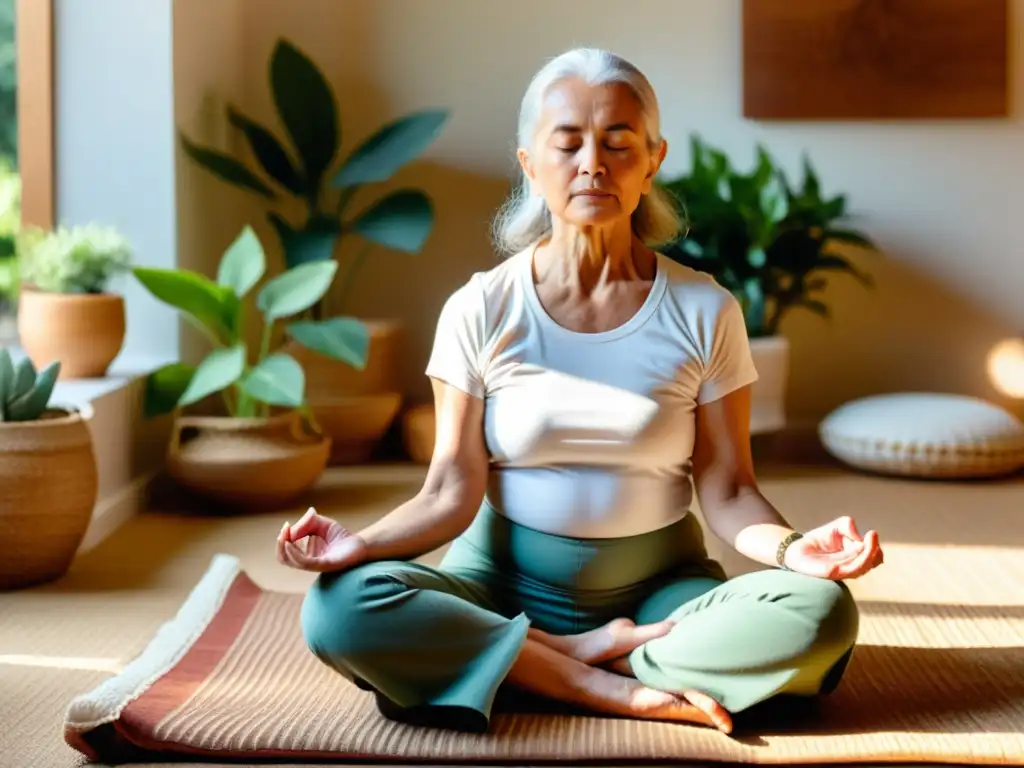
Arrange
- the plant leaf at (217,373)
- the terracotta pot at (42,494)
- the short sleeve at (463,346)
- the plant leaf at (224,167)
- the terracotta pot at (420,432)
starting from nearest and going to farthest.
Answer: the short sleeve at (463,346), the terracotta pot at (42,494), the plant leaf at (217,373), the plant leaf at (224,167), the terracotta pot at (420,432)

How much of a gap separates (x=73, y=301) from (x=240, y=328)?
0.38 metres

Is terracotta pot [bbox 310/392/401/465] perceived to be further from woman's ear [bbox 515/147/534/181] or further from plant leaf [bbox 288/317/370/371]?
woman's ear [bbox 515/147/534/181]

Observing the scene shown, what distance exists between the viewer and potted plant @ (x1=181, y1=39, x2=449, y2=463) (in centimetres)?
377

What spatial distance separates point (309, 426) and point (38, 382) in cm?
120

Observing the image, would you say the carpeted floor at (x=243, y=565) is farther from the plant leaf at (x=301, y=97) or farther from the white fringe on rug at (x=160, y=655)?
the plant leaf at (x=301, y=97)

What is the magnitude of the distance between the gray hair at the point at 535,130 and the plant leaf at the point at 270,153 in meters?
1.84

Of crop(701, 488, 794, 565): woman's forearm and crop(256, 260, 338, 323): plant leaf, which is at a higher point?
crop(256, 260, 338, 323): plant leaf

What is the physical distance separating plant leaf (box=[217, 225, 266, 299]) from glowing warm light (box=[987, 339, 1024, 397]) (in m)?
2.33

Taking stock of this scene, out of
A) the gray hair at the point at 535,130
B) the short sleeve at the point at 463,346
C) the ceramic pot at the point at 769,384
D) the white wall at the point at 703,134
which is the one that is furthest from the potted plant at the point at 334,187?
the short sleeve at the point at 463,346

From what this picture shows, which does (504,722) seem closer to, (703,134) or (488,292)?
(488,292)

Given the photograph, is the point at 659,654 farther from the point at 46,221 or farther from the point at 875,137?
the point at 875,137

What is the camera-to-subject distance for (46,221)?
11.2 ft

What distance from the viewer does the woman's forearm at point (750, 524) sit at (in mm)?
A: 1729

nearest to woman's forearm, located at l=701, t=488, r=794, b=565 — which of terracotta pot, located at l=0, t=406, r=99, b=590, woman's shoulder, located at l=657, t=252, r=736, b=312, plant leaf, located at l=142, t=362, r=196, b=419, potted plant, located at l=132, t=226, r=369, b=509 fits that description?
woman's shoulder, located at l=657, t=252, r=736, b=312
